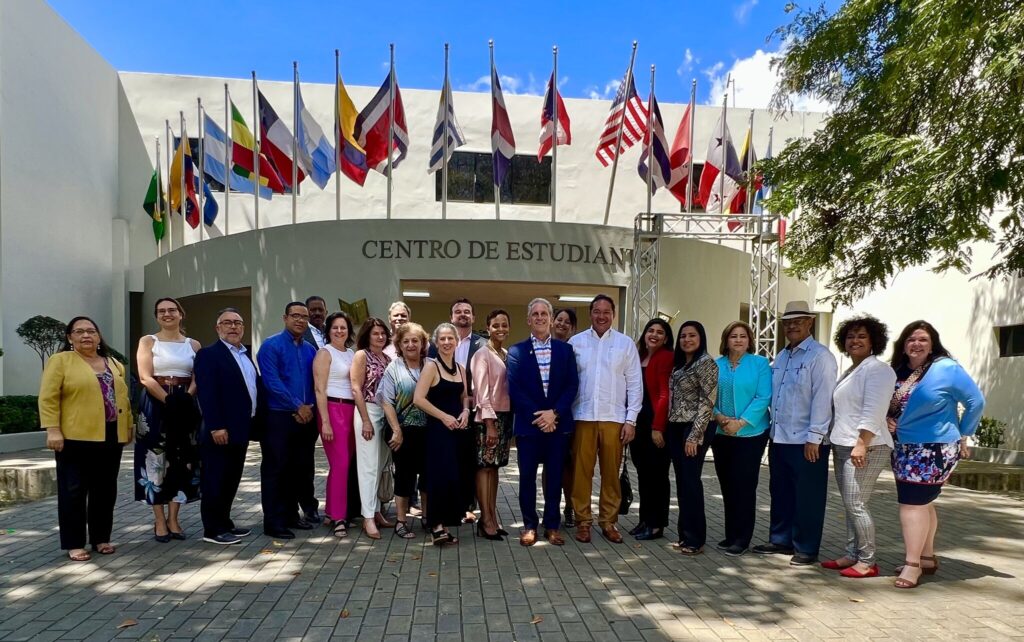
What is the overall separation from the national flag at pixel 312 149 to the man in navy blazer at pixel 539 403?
940 centimetres

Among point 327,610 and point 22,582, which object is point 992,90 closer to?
point 327,610

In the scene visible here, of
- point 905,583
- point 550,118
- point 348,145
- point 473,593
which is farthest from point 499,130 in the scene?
point 905,583

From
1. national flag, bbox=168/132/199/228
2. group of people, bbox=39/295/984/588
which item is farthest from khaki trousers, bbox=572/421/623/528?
national flag, bbox=168/132/199/228

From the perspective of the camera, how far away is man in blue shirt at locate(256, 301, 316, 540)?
554 centimetres

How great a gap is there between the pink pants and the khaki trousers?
6.37 feet

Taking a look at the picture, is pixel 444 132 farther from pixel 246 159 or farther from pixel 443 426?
pixel 443 426

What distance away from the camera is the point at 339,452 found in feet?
18.6

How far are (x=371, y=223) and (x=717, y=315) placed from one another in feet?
23.9

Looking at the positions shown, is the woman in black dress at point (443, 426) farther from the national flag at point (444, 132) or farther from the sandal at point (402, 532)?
the national flag at point (444, 132)

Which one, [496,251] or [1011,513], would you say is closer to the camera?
[1011,513]

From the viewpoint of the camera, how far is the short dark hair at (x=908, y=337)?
4.73 meters

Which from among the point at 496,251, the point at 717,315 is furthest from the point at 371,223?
the point at 717,315

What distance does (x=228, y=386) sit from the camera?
17.1 ft

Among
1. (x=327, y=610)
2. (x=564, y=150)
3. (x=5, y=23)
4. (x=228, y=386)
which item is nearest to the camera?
(x=327, y=610)
